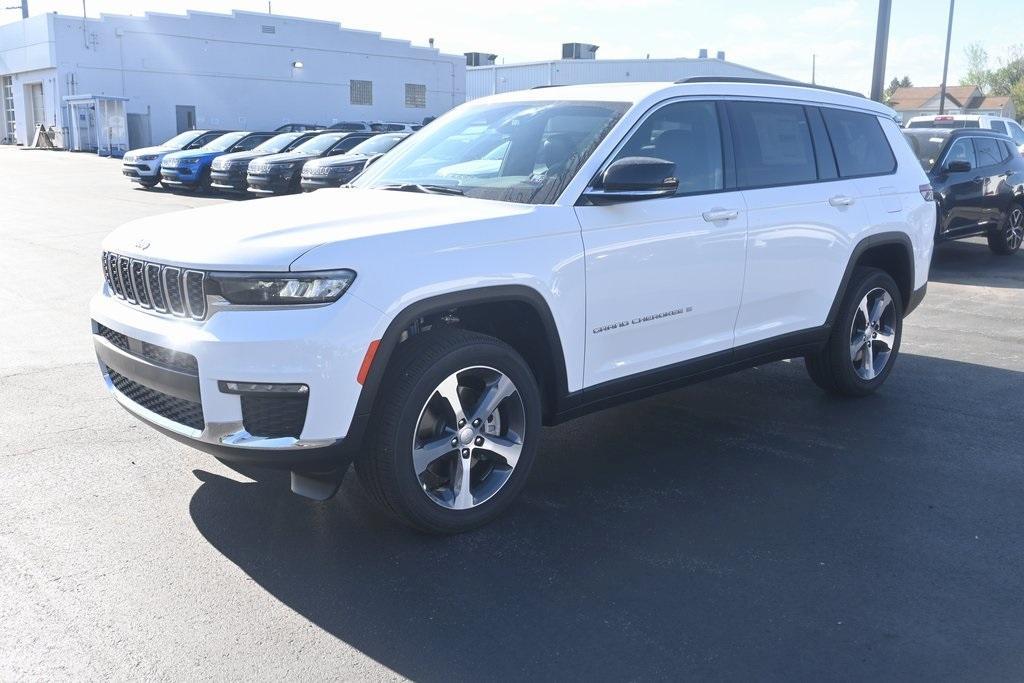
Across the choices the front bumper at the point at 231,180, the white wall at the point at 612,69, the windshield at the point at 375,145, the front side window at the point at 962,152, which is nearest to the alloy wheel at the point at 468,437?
the front side window at the point at 962,152

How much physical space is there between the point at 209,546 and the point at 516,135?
251cm

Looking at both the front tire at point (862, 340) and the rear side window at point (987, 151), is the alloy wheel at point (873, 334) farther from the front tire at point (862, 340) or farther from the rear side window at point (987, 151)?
the rear side window at point (987, 151)

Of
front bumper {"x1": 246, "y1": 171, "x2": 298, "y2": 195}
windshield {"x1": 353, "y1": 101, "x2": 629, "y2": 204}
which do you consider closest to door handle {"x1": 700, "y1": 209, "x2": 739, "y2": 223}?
windshield {"x1": 353, "y1": 101, "x2": 629, "y2": 204}

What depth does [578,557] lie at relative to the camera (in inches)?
154

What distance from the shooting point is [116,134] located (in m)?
42.8

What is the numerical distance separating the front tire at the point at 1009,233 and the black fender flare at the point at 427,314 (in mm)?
11266

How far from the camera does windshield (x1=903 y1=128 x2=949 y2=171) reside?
12.6 meters

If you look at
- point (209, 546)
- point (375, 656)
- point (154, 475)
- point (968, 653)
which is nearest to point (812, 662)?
point (968, 653)

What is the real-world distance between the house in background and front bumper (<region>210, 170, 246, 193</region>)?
6232cm

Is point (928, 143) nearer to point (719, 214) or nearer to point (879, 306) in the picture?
point (879, 306)

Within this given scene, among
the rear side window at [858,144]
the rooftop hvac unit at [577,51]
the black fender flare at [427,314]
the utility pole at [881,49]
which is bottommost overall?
the black fender flare at [427,314]

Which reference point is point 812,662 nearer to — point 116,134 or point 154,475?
point 154,475

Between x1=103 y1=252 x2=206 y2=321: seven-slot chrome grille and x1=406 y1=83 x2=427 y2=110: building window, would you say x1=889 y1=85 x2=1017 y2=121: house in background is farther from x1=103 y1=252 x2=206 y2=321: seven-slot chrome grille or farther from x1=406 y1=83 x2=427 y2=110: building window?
x1=103 y1=252 x2=206 y2=321: seven-slot chrome grille

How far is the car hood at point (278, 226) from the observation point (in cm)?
359
